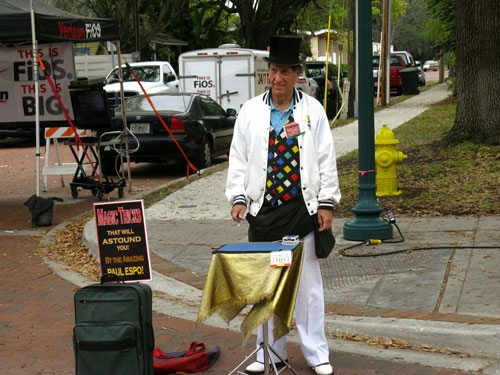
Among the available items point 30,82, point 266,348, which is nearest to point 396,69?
point 30,82

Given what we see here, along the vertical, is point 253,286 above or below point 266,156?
below

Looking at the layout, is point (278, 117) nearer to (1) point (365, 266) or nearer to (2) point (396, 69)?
(1) point (365, 266)

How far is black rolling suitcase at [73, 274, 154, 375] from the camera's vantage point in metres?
4.20

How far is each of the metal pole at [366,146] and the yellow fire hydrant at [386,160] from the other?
193 cm

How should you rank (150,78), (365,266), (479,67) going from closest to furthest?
(365,266), (479,67), (150,78)

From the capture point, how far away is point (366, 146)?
7844 mm

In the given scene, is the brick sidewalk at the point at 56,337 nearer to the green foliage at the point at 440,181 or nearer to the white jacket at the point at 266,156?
the white jacket at the point at 266,156

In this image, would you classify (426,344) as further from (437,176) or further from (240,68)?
(240,68)

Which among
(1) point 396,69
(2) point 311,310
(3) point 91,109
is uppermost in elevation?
(1) point 396,69

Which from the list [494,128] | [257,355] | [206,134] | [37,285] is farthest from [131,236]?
[206,134]

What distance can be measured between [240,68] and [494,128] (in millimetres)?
10021

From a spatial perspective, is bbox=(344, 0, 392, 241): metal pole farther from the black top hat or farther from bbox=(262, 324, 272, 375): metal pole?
bbox=(262, 324, 272, 375): metal pole

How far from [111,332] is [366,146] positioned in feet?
14.2

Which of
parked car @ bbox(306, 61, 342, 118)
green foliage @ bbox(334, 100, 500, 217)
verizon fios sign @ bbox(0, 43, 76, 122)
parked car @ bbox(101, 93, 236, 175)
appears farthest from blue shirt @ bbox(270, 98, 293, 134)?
parked car @ bbox(306, 61, 342, 118)
